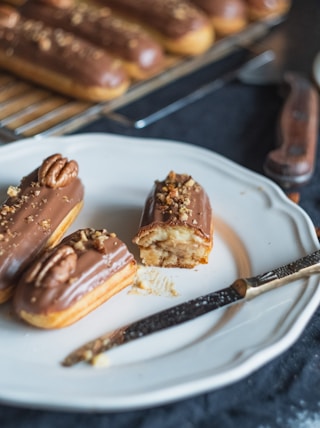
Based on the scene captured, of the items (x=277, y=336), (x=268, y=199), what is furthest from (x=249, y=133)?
(x=277, y=336)

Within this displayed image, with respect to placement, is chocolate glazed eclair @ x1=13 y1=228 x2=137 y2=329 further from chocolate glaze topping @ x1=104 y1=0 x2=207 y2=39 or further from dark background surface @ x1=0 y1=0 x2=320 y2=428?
chocolate glaze topping @ x1=104 y1=0 x2=207 y2=39

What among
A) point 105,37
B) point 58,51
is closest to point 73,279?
point 58,51

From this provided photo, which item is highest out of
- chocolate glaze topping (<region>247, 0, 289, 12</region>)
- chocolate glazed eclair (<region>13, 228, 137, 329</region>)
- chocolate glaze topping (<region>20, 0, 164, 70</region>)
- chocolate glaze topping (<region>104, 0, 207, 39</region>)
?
chocolate glazed eclair (<region>13, 228, 137, 329</region>)

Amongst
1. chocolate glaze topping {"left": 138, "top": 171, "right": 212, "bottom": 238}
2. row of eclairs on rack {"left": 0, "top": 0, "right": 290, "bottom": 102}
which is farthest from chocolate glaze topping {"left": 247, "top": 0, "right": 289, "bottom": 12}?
chocolate glaze topping {"left": 138, "top": 171, "right": 212, "bottom": 238}

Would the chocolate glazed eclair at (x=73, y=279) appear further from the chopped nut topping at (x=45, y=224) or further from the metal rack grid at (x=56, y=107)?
the metal rack grid at (x=56, y=107)

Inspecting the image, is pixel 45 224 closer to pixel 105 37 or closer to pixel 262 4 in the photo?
pixel 105 37

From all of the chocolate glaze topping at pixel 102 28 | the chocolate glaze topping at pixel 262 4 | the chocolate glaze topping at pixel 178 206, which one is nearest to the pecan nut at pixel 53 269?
the chocolate glaze topping at pixel 178 206

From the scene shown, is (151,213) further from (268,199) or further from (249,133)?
A: (249,133)

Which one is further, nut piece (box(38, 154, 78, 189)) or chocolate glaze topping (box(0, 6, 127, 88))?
chocolate glaze topping (box(0, 6, 127, 88))
